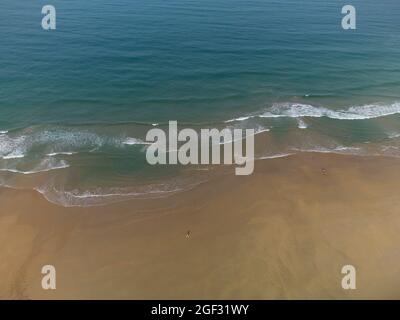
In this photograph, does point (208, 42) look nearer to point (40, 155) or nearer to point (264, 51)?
point (264, 51)

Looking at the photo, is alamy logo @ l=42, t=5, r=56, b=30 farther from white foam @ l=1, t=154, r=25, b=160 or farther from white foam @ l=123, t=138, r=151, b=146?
white foam @ l=123, t=138, r=151, b=146

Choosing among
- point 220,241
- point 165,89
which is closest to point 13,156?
point 165,89

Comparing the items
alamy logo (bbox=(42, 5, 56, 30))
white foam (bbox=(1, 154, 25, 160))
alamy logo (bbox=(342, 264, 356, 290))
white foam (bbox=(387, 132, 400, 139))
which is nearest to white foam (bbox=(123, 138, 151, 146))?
white foam (bbox=(1, 154, 25, 160))

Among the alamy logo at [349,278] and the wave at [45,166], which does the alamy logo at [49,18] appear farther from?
the alamy logo at [349,278]

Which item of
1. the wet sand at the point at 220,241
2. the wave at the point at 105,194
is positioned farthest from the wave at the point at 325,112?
the wave at the point at 105,194

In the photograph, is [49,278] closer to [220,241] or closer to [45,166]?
[220,241]

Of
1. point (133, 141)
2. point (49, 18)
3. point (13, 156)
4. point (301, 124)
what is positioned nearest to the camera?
point (13, 156)
